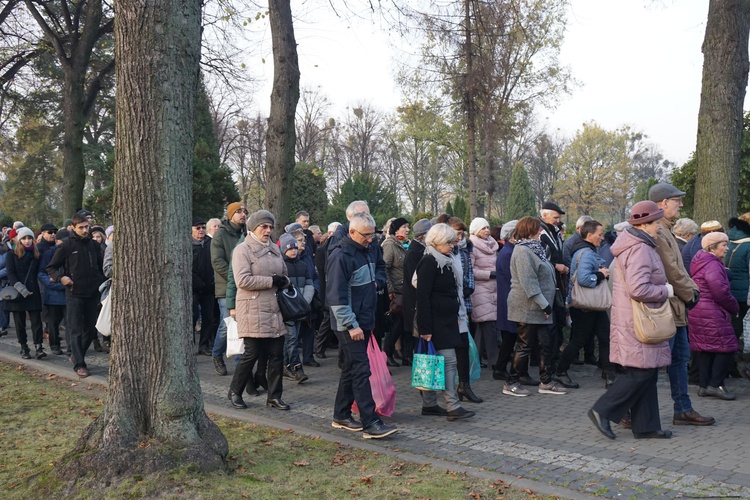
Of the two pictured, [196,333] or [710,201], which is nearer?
[710,201]

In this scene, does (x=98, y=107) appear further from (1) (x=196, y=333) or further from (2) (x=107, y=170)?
(1) (x=196, y=333)

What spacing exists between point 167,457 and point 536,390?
481 cm

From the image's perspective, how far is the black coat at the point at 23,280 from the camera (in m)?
11.2

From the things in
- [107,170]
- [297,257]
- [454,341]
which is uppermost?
[107,170]

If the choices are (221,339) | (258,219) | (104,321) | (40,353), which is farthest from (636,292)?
(40,353)

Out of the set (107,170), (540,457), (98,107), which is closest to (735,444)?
(540,457)

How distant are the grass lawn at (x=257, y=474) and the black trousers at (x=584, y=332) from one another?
3.85 m

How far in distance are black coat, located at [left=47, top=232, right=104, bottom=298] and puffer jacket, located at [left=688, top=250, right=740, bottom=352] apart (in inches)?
303

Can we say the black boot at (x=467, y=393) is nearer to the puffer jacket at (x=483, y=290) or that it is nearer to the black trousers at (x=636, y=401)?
the puffer jacket at (x=483, y=290)

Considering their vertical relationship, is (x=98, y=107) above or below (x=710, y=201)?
above

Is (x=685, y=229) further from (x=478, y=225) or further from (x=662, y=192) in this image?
(x=662, y=192)

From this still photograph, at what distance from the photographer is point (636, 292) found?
19.9 ft

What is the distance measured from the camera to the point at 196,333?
13.3 meters

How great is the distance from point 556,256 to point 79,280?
252 inches
